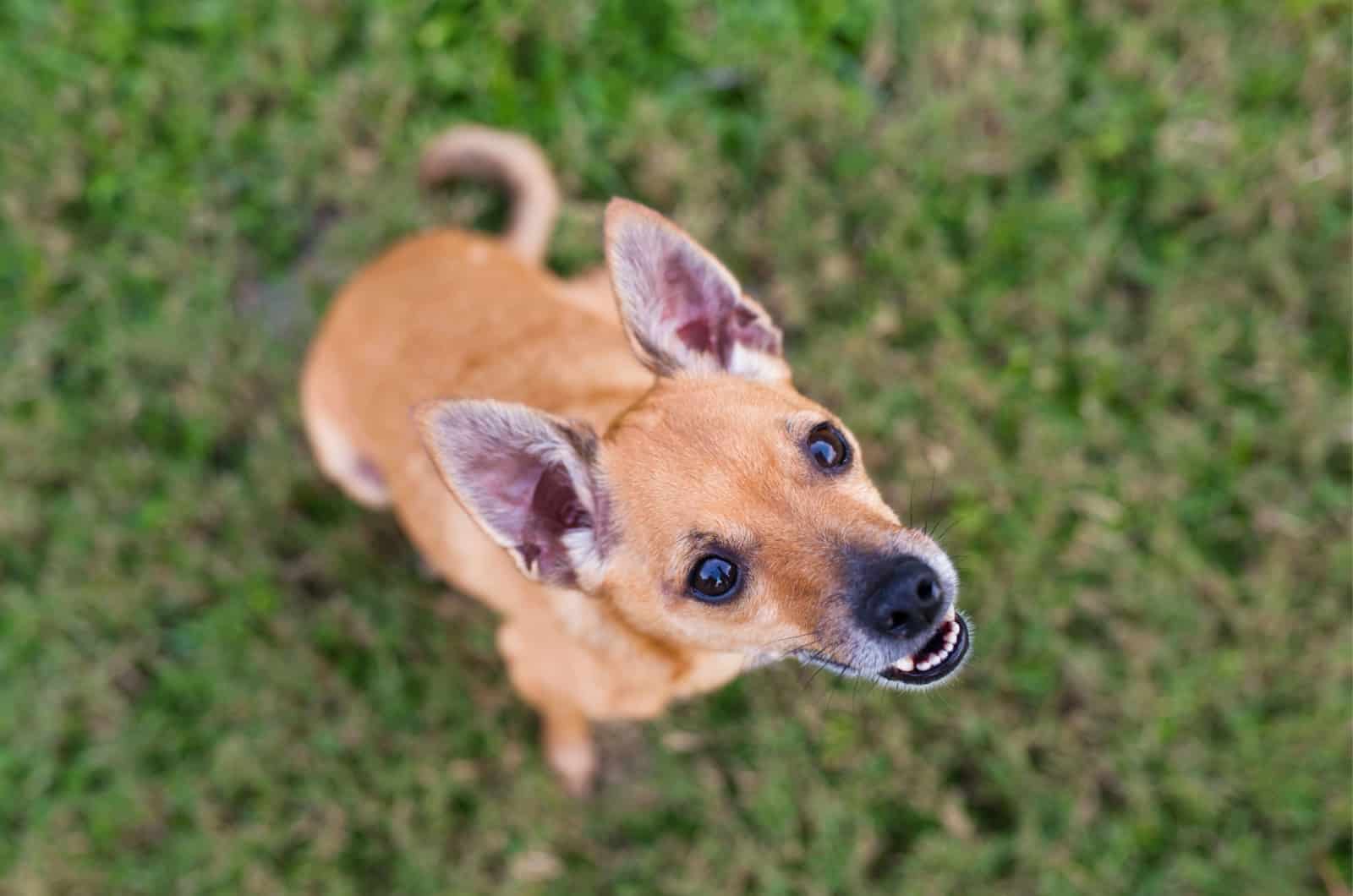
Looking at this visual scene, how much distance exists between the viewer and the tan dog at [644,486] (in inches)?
102

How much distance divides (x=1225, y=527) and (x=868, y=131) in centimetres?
246

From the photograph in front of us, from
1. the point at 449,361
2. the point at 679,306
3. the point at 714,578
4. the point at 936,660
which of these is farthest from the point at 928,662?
the point at 449,361

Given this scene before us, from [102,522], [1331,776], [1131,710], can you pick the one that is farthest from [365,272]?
[1331,776]

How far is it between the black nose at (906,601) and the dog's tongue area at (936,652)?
218 mm

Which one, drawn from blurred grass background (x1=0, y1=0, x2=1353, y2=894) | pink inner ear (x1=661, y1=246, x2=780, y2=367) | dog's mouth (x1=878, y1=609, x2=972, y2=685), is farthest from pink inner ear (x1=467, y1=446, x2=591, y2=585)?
blurred grass background (x1=0, y1=0, x2=1353, y2=894)

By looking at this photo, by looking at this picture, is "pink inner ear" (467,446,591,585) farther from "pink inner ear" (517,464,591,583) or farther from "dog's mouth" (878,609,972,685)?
"dog's mouth" (878,609,972,685)

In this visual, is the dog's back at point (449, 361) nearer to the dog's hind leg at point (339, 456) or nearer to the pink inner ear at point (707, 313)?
the dog's hind leg at point (339, 456)

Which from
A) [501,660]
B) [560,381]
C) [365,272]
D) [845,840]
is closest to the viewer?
[560,381]

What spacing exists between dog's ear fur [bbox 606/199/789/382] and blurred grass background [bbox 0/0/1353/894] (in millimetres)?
1588

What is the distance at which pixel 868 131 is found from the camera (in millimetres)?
4758

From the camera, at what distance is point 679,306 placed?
2.99 meters

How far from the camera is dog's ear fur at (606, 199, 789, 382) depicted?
269 centimetres

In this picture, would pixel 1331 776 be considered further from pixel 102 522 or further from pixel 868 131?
pixel 102 522


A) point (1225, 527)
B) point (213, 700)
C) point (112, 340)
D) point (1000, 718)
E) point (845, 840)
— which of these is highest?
point (1225, 527)
